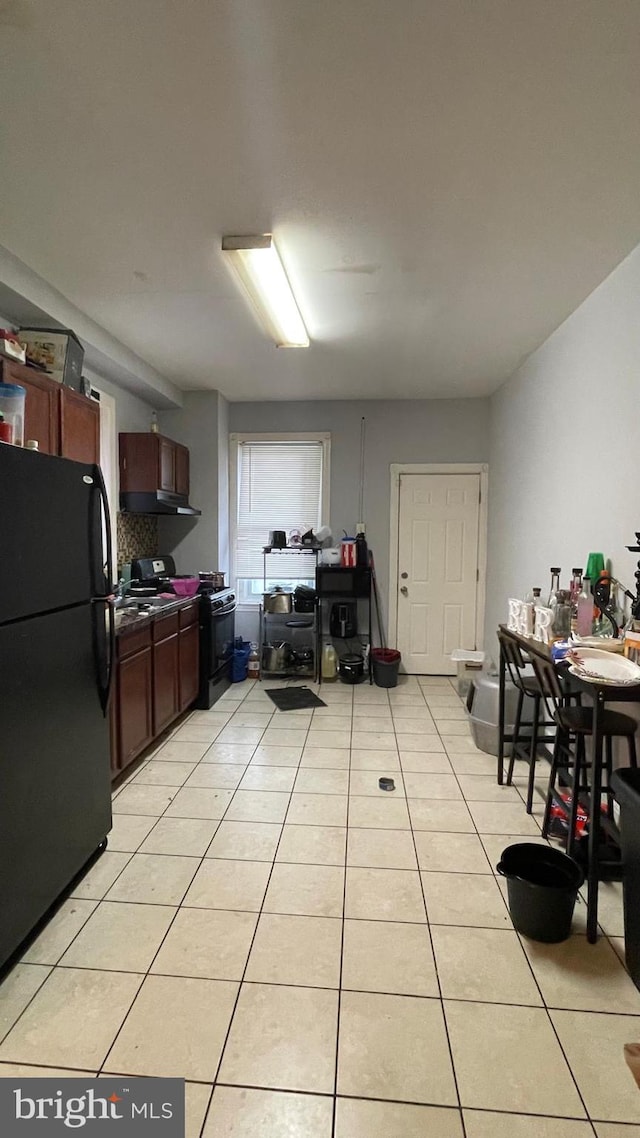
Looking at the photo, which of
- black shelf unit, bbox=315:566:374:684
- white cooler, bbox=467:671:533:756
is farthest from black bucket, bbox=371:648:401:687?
white cooler, bbox=467:671:533:756

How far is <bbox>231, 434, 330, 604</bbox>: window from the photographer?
4957mm

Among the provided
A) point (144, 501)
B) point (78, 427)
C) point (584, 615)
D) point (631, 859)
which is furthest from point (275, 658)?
point (631, 859)

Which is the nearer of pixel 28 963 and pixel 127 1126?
pixel 127 1126

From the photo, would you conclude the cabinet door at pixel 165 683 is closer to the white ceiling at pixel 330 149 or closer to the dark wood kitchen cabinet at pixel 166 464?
the dark wood kitchen cabinet at pixel 166 464

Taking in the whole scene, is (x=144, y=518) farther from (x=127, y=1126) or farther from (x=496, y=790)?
(x=127, y=1126)

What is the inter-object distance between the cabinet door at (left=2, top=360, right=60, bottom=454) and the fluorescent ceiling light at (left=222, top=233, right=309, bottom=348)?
3.64 feet

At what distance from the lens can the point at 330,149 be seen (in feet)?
5.58

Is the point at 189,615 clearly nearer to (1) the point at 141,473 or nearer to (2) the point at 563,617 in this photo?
(1) the point at 141,473

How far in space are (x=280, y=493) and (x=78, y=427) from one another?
244 centimetres

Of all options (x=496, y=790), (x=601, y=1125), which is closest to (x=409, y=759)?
(x=496, y=790)

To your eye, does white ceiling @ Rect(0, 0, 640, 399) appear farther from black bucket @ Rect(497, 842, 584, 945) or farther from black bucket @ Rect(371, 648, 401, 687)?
black bucket @ Rect(371, 648, 401, 687)

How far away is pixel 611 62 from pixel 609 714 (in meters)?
2.11

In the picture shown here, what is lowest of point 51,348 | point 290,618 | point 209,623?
point 290,618

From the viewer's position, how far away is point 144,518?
4.47 m
